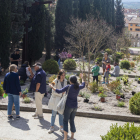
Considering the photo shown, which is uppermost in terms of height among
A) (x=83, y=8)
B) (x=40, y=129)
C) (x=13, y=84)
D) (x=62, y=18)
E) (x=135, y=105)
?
(x=83, y=8)

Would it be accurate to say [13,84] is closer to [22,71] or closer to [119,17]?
[22,71]

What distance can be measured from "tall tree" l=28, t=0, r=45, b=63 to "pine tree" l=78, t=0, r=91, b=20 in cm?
1392

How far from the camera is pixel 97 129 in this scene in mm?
5727

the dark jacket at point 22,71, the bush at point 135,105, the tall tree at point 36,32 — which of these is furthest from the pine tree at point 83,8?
the bush at point 135,105

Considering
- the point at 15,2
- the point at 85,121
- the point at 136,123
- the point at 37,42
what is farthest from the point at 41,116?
the point at 37,42

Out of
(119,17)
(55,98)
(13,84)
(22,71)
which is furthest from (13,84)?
(119,17)

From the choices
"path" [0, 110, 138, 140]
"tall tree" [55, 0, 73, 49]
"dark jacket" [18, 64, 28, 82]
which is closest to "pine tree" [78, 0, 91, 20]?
"tall tree" [55, 0, 73, 49]

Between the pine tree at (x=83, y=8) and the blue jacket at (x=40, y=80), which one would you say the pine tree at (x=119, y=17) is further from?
the blue jacket at (x=40, y=80)

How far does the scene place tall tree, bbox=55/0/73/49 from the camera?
26.0 m

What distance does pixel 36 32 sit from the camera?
1731 centimetres

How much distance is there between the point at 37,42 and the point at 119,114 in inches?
473

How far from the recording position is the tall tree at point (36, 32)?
17.1m

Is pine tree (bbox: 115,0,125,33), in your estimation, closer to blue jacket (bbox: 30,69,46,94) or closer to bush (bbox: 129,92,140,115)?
bush (bbox: 129,92,140,115)

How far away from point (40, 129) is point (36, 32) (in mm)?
12602
